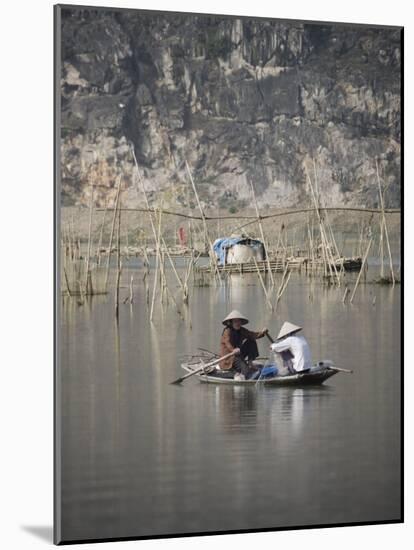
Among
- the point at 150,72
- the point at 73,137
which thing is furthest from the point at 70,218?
the point at 150,72

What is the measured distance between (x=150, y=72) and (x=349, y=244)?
1487mm

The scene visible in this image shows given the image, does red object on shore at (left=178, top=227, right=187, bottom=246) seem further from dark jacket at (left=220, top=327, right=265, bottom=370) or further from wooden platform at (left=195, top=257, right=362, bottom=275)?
dark jacket at (left=220, top=327, right=265, bottom=370)

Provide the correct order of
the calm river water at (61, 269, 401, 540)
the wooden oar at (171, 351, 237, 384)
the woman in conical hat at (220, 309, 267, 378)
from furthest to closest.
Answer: the woman in conical hat at (220, 309, 267, 378)
the wooden oar at (171, 351, 237, 384)
the calm river water at (61, 269, 401, 540)

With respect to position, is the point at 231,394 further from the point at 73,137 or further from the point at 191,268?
the point at 73,137

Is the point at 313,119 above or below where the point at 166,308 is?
above

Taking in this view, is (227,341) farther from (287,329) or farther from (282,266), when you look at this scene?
(282,266)

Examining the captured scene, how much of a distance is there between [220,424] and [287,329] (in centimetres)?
66

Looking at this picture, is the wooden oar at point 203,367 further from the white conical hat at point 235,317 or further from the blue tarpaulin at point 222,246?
the blue tarpaulin at point 222,246

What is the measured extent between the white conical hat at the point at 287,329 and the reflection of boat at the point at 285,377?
228mm

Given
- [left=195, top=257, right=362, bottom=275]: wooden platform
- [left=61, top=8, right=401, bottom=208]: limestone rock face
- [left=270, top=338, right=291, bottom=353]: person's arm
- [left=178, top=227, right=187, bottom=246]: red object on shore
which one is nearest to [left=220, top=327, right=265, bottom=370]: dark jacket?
[left=270, top=338, right=291, bottom=353]: person's arm

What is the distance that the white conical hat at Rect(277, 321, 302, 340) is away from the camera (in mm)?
7426

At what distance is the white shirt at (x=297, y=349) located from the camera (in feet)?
24.3

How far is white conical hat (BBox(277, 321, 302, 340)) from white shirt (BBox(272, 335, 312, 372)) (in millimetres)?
28

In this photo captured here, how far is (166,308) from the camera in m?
7.25
